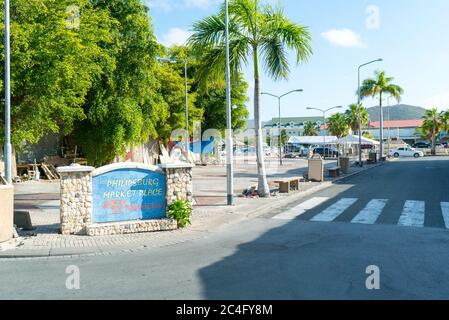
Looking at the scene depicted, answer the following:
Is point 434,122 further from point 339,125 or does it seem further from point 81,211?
point 81,211

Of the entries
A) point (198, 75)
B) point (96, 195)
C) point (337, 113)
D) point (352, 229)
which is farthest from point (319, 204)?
point (337, 113)

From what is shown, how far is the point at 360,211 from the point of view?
14.6 metres

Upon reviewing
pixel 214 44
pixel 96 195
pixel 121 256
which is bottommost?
pixel 121 256

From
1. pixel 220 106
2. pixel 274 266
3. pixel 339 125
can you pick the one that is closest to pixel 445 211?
pixel 274 266

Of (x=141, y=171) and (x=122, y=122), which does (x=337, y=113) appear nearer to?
(x=122, y=122)

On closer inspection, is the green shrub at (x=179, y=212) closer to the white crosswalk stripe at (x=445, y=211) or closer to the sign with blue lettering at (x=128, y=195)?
the sign with blue lettering at (x=128, y=195)

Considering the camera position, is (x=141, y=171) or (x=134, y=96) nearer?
(x=141, y=171)

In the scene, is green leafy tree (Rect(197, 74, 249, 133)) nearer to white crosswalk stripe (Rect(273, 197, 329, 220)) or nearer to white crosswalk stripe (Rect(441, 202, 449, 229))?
white crosswalk stripe (Rect(273, 197, 329, 220))

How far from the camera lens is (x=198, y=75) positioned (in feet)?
60.8

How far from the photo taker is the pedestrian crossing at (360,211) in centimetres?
1289

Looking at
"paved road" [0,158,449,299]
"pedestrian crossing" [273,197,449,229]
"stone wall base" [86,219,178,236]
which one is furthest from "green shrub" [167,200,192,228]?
"pedestrian crossing" [273,197,449,229]

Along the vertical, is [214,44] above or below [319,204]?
above
